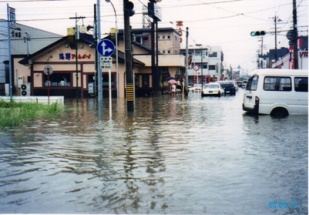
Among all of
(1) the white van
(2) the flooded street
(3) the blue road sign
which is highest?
(3) the blue road sign

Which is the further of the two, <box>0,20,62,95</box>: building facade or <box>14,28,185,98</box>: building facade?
<box>0,20,62,95</box>: building facade

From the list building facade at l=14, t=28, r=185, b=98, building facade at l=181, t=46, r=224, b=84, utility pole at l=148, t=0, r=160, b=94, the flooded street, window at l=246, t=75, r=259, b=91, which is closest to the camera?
the flooded street

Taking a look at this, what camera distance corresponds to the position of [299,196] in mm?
5559

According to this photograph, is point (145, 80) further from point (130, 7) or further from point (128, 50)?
point (130, 7)

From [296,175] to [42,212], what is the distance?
13.2 feet

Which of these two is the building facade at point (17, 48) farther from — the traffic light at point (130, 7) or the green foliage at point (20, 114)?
the traffic light at point (130, 7)

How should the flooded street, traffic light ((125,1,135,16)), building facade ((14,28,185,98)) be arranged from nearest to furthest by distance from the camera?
the flooded street → traffic light ((125,1,135,16)) → building facade ((14,28,185,98))

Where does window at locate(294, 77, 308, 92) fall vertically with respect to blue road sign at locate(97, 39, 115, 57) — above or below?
below

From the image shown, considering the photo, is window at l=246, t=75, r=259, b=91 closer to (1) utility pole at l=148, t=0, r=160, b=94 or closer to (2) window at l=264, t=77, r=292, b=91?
(2) window at l=264, t=77, r=292, b=91

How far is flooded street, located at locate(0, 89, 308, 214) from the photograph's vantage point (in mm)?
5266

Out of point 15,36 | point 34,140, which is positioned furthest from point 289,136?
point 15,36

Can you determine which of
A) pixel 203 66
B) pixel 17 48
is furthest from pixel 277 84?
pixel 203 66

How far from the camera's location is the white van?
16.1 m

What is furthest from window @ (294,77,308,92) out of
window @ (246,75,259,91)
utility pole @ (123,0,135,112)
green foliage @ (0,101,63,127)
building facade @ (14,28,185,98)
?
building facade @ (14,28,185,98)
